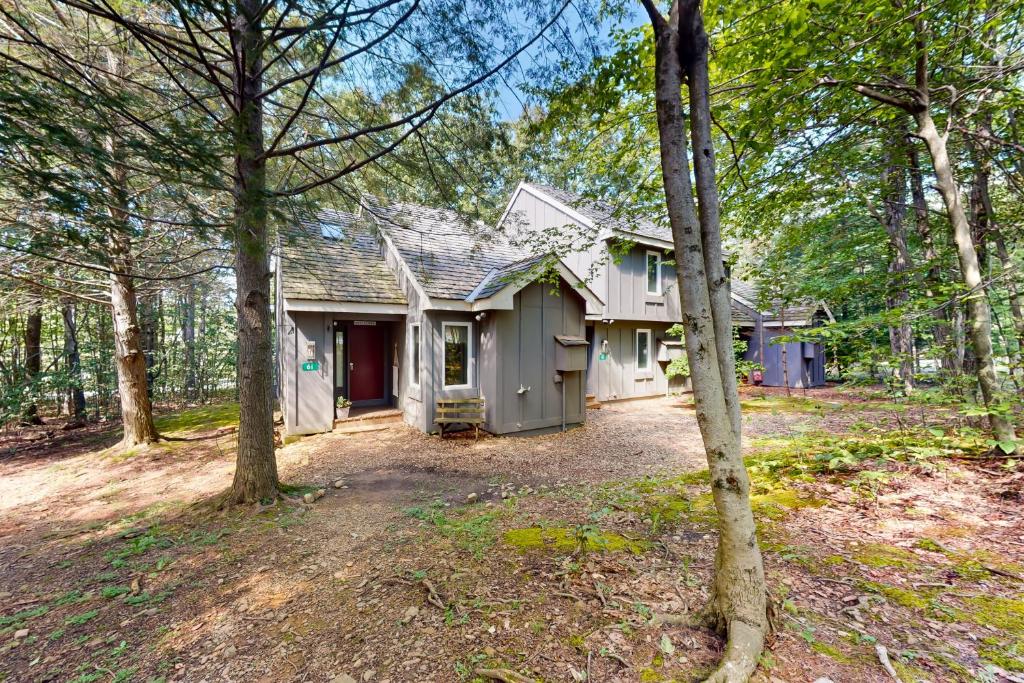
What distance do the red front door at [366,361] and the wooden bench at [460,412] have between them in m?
3.42

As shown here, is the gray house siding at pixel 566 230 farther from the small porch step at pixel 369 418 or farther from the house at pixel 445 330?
the small porch step at pixel 369 418

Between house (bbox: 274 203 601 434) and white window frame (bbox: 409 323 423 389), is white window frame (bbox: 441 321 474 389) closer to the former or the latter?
house (bbox: 274 203 601 434)

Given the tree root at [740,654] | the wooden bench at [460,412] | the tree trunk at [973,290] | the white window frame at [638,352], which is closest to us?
the tree root at [740,654]

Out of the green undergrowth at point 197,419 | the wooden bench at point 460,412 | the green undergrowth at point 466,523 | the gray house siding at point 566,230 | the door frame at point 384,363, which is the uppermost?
the gray house siding at point 566,230

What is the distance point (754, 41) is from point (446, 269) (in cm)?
641

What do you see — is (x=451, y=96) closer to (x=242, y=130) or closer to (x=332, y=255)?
(x=242, y=130)

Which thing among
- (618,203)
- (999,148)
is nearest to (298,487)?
(618,203)

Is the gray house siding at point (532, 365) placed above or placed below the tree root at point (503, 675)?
above

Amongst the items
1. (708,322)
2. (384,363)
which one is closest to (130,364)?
(384,363)

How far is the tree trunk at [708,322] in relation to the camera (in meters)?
2.22

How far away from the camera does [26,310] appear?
777cm

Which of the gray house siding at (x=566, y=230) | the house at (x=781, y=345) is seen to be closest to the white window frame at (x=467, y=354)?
the gray house siding at (x=566, y=230)

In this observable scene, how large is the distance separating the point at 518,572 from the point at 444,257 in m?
7.60

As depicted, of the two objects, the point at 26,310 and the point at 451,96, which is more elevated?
the point at 451,96
